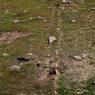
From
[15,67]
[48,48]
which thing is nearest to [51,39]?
[48,48]

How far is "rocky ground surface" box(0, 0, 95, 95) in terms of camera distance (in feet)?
35.9

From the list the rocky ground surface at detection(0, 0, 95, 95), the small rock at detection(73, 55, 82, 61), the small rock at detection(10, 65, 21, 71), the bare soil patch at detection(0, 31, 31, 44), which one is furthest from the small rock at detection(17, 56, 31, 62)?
the bare soil patch at detection(0, 31, 31, 44)

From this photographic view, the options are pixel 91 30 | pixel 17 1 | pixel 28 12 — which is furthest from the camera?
pixel 17 1

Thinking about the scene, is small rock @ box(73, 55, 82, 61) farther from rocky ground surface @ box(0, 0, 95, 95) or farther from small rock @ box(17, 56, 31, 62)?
small rock @ box(17, 56, 31, 62)

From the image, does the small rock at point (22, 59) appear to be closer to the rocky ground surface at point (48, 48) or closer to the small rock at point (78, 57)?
the rocky ground surface at point (48, 48)

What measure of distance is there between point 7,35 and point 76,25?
9.08 feet

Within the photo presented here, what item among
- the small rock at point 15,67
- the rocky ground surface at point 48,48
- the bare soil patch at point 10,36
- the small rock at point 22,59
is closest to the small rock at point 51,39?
the rocky ground surface at point 48,48

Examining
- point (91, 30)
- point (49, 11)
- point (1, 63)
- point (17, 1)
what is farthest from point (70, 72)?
point (17, 1)

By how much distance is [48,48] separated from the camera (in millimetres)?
13273

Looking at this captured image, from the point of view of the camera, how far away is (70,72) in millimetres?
11555

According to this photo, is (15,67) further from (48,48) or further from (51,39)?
(51,39)

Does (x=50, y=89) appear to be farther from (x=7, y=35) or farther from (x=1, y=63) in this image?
(x=7, y=35)

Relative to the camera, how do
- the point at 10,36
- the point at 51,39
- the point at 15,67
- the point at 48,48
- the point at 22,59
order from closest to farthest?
1. the point at 15,67
2. the point at 22,59
3. the point at 48,48
4. the point at 51,39
5. the point at 10,36

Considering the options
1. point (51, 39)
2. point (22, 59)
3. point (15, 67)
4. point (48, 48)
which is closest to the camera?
point (15, 67)
